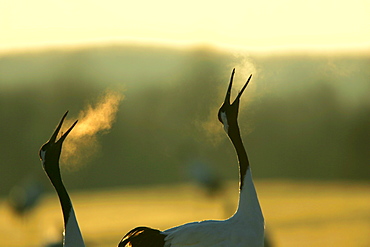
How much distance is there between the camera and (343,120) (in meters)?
33.6

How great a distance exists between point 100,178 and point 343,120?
28.2 feet

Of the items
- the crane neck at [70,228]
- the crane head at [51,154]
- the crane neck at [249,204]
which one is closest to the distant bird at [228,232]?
the crane neck at [249,204]

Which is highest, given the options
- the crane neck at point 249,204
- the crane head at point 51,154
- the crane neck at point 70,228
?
the crane head at point 51,154

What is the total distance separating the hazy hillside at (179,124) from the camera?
27.0 metres

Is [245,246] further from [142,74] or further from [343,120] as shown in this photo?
[343,120]

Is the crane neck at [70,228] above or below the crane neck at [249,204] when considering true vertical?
below

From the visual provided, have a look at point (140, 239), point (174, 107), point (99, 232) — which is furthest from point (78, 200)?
point (140, 239)

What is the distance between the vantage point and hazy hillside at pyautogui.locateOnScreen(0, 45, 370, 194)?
27.0m

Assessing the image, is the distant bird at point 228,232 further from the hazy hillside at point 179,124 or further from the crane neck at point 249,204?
the hazy hillside at point 179,124

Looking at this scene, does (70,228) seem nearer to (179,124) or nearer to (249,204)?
(249,204)

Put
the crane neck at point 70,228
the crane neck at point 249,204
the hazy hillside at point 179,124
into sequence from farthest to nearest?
the hazy hillside at point 179,124
the crane neck at point 249,204
the crane neck at point 70,228

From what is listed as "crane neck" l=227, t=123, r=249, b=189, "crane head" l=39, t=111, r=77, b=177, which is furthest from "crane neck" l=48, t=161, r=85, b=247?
"crane neck" l=227, t=123, r=249, b=189

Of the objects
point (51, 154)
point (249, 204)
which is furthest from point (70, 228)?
point (249, 204)

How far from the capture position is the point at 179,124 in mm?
28828
